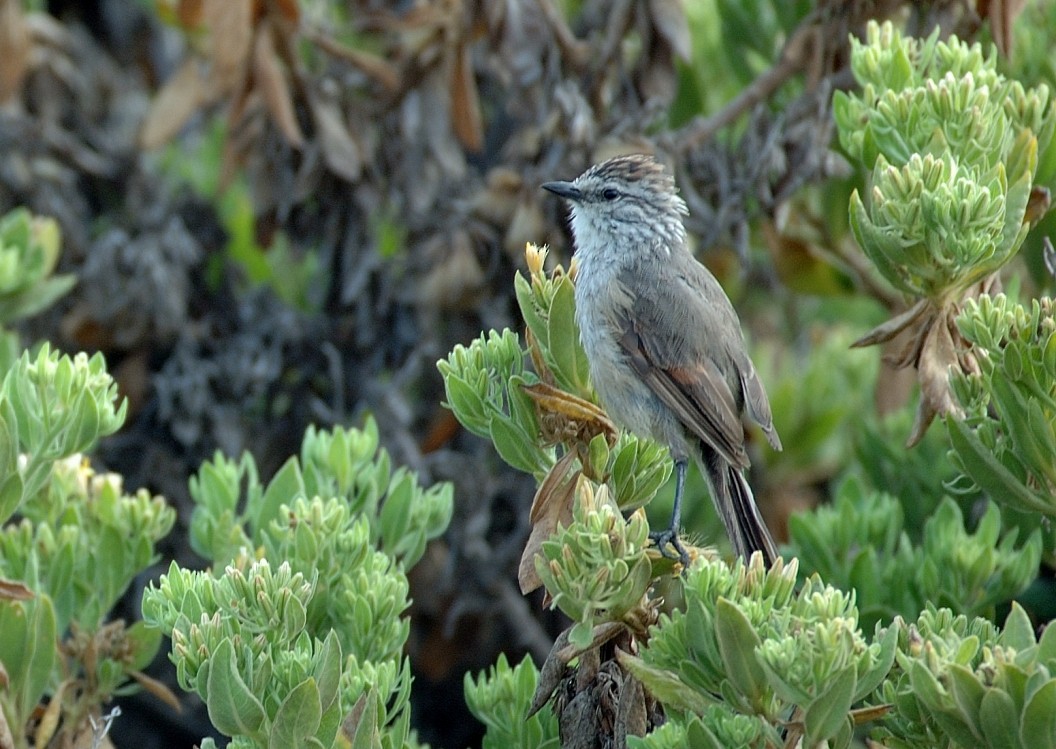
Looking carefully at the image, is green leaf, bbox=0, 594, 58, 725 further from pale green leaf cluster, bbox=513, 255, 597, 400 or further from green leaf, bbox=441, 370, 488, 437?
pale green leaf cluster, bbox=513, 255, 597, 400

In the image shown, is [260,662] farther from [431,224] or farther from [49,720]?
[431,224]

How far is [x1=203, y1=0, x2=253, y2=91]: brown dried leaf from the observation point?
5.07m

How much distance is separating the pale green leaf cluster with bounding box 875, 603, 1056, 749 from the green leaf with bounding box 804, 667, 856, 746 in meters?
0.16

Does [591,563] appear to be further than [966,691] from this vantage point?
Yes

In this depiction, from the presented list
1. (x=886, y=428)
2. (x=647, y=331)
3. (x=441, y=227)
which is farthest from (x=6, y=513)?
(x=886, y=428)

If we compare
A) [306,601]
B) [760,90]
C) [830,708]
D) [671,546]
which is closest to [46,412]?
[306,601]

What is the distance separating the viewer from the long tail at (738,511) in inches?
155

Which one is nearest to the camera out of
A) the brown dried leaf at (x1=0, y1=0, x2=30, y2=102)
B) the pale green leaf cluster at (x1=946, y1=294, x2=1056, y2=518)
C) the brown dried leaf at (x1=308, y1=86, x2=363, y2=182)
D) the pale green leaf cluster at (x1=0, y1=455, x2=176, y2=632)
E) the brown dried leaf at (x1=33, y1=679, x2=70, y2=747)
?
the pale green leaf cluster at (x1=946, y1=294, x2=1056, y2=518)

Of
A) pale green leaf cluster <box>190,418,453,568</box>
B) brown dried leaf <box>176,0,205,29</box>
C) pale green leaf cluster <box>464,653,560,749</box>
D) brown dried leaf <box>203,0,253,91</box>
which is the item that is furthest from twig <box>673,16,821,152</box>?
pale green leaf cluster <box>464,653,560,749</box>

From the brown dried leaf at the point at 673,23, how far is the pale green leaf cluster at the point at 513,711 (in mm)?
2825

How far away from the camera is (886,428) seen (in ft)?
17.2

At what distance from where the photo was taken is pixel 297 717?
2666mm

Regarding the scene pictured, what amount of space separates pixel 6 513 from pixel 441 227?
111 inches

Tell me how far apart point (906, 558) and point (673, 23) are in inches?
91.2
